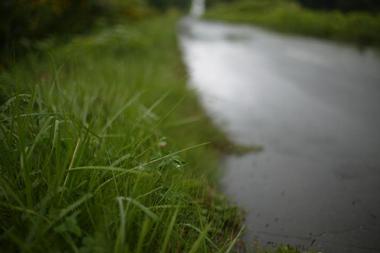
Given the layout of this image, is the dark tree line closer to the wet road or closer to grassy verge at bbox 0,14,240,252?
the wet road

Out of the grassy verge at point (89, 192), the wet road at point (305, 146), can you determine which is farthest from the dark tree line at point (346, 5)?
the grassy verge at point (89, 192)

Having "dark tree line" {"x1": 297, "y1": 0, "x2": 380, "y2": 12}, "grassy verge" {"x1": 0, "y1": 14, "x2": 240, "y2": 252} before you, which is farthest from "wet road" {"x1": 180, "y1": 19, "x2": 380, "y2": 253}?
"dark tree line" {"x1": 297, "y1": 0, "x2": 380, "y2": 12}

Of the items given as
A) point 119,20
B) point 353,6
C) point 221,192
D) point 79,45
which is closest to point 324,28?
point 353,6

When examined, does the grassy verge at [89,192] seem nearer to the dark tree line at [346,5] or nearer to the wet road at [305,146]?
the wet road at [305,146]

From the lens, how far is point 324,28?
11852mm

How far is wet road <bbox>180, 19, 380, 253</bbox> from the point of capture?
2074mm

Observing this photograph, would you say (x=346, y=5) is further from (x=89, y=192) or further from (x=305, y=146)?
(x=89, y=192)

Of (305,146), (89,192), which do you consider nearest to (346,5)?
(305,146)

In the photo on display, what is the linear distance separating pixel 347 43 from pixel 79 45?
8.25 meters

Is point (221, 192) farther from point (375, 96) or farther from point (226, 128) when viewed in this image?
point (375, 96)

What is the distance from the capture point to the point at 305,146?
331 centimetres

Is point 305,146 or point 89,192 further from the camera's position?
point 305,146

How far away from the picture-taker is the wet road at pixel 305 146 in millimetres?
2074

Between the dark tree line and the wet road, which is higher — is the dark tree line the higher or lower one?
the higher one
